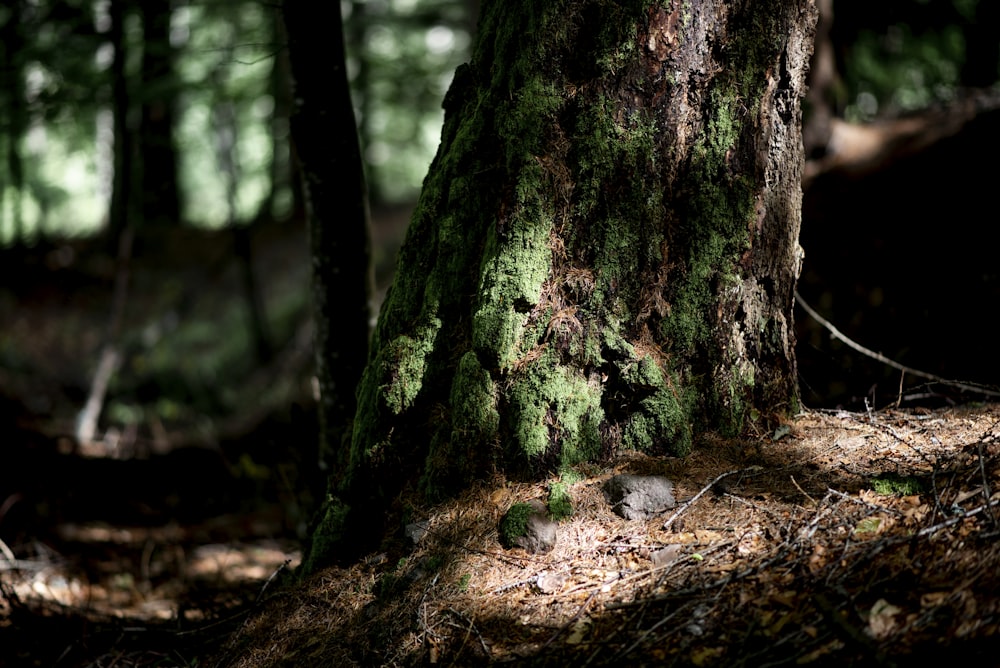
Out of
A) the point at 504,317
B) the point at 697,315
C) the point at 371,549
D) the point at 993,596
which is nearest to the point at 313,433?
the point at 371,549

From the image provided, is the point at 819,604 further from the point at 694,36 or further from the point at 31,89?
the point at 31,89

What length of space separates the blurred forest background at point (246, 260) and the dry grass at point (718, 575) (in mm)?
919

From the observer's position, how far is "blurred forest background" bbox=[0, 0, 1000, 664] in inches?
203

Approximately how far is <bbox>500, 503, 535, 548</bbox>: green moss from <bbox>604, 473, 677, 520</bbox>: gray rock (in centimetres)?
32

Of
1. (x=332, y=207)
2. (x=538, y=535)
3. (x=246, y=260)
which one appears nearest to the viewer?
(x=538, y=535)

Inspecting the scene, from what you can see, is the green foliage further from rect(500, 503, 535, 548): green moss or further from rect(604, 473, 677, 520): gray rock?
rect(500, 503, 535, 548): green moss

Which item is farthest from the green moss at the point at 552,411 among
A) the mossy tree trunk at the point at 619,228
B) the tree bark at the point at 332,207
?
the tree bark at the point at 332,207

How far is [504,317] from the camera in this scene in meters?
2.65

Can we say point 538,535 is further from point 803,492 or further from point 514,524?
point 803,492

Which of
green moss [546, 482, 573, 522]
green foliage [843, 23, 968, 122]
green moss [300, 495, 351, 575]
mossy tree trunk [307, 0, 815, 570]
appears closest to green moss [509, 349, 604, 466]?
mossy tree trunk [307, 0, 815, 570]

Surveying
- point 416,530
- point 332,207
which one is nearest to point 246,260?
point 332,207

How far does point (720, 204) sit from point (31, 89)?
8270 millimetres

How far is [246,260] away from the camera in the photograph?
31.3 ft

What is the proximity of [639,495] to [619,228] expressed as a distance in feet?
3.39
